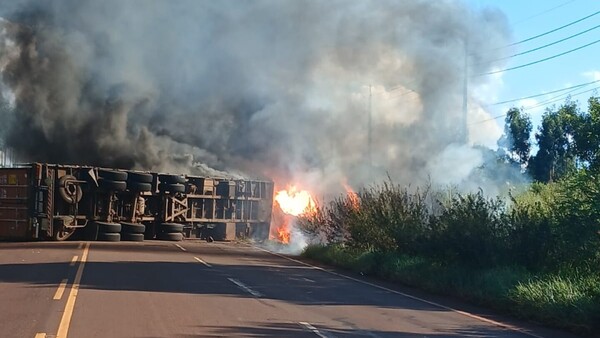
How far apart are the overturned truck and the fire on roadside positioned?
476 millimetres

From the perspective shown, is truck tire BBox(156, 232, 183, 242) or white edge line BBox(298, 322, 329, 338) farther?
truck tire BBox(156, 232, 183, 242)

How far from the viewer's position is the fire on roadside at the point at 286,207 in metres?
31.8

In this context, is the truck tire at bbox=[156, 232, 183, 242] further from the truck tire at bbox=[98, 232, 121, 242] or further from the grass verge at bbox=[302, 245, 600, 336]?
the grass verge at bbox=[302, 245, 600, 336]

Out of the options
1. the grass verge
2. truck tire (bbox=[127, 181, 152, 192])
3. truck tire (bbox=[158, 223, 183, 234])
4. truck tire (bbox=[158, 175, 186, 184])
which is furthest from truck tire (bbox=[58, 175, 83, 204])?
the grass verge

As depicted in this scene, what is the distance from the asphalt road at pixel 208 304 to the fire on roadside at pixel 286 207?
12.2 metres

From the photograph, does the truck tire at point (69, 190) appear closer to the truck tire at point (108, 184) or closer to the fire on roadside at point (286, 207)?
the truck tire at point (108, 184)

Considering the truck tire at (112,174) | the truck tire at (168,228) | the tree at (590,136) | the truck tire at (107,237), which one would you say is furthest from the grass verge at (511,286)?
the truck tire at (112,174)

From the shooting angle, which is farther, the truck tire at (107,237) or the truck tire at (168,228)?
the truck tire at (168,228)

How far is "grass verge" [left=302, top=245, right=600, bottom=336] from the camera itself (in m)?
11.7

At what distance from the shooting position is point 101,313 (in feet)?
34.9

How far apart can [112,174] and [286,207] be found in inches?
327

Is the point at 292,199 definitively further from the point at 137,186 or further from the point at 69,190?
the point at 69,190

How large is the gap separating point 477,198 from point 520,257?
2405 mm

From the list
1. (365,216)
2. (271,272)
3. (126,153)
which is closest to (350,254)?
(365,216)
